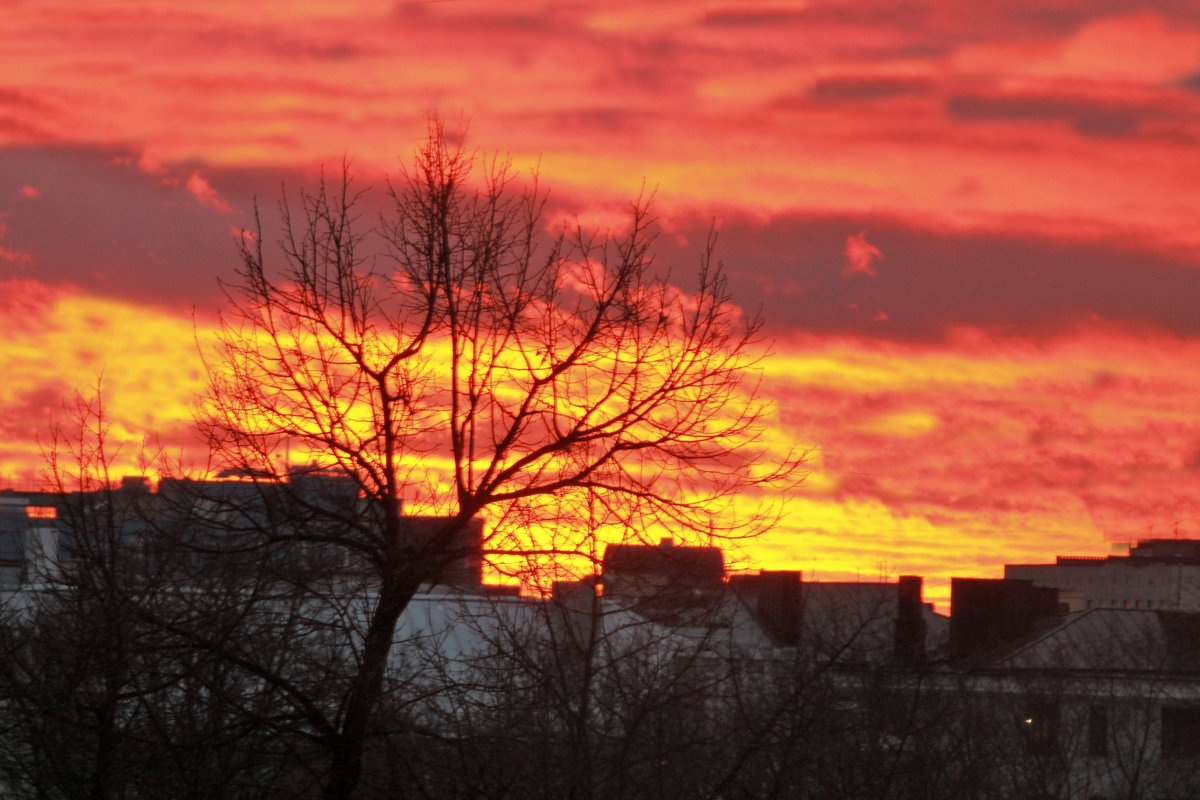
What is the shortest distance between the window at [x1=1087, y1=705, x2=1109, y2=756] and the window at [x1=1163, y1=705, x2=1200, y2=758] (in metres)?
2.13

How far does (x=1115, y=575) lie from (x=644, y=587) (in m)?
64.8

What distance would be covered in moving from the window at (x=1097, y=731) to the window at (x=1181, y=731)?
83.7 inches

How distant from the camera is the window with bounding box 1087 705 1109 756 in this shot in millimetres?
47844

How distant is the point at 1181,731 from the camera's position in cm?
4972

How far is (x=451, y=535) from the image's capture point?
46.9 feet

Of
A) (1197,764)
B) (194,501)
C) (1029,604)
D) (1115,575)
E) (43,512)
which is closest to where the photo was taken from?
(194,501)

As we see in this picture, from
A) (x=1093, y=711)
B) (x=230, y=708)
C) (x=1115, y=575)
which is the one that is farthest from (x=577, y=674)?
(x=1115, y=575)

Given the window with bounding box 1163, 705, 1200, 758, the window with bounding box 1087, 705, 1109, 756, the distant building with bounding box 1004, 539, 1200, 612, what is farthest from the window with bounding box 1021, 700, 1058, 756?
the distant building with bounding box 1004, 539, 1200, 612

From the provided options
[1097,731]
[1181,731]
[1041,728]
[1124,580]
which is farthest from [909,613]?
[1124,580]

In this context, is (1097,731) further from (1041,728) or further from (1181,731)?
(1041,728)

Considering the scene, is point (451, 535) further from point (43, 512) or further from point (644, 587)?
point (43, 512)

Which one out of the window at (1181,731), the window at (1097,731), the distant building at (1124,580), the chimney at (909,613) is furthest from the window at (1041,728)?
the distant building at (1124,580)

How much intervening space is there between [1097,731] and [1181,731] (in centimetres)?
327

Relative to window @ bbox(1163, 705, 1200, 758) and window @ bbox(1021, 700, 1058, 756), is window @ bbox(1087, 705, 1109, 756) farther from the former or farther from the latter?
window @ bbox(1163, 705, 1200, 758)
